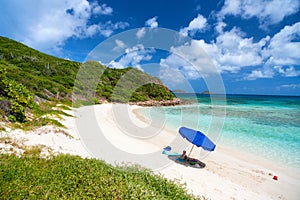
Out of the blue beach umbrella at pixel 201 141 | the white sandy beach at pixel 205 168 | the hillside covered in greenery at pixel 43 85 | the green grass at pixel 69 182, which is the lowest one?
the white sandy beach at pixel 205 168

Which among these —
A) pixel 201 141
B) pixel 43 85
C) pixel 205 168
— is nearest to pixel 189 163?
pixel 205 168

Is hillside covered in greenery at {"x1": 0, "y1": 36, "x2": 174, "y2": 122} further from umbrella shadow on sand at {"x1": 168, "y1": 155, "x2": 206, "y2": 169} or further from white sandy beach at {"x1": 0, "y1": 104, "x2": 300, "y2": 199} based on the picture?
umbrella shadow on sand at {"x1": 168, "y1": 155, "x2": 206, "y2": 169}

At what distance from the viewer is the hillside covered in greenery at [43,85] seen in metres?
8.92

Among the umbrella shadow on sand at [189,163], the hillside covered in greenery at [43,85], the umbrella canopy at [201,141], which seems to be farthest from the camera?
the hillside covered in greenery at [43,85]

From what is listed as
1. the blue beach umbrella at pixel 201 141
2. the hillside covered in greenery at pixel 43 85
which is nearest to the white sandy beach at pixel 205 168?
the blue beach umbrella at pixel 201 141

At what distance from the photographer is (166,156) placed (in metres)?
9.61

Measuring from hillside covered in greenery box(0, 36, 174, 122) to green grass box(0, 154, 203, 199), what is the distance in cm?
498

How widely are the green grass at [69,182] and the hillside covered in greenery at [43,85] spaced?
4.98 meters

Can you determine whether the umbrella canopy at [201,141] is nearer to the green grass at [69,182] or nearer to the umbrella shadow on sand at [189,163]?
the umbrella shadow on sand at [189,163]

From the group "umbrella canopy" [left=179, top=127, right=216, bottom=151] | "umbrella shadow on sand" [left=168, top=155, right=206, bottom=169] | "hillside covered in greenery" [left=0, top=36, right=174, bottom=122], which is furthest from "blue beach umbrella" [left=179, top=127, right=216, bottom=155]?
"hillside covered in greenery" [left=0, top=36, right=174, bottom=122]

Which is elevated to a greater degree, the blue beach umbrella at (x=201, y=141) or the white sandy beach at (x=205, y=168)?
the blue beach umbrella at (x=201, y=141)

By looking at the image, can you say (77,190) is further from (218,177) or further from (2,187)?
(218,177)

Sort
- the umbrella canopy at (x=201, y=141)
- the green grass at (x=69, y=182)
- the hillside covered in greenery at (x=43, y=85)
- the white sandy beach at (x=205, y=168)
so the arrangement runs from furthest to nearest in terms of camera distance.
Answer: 1. the hillside covered in greenery at (x=43, y=85)
2. the umbrella canopy at (x=201, y=141)
3. the white sandy beach at (x=205, y=168)
4. the green grass at (x=69, y=182)

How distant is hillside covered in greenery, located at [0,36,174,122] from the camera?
29.3 feet
